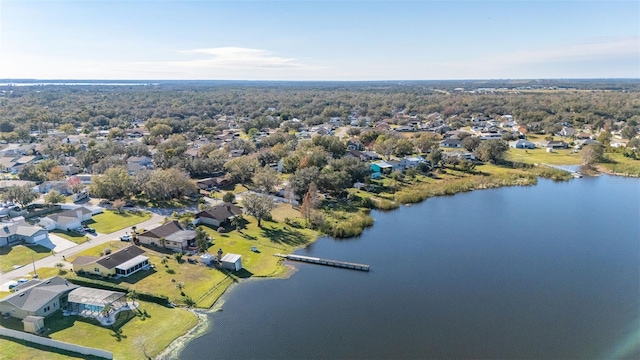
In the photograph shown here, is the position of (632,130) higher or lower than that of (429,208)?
higher

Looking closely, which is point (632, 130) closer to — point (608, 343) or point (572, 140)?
point (572, 140)

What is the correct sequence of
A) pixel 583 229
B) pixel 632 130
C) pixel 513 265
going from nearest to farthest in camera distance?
pixel 513 265 < pixel 583 229 < pixel 632 130

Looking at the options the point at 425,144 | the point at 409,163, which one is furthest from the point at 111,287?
the point at 425,144

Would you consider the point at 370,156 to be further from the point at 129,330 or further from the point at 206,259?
the point at 129,330

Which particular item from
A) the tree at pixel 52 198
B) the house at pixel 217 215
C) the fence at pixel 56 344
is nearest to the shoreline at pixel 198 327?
the fence at pixel 56 344

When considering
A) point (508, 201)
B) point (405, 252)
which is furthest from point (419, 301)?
point (508, 201)

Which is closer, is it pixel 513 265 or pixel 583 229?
pixel 513 265

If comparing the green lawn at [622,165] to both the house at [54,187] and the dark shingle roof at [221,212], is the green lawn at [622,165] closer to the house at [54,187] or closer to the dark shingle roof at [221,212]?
the dark shingle roof at [221,212]
